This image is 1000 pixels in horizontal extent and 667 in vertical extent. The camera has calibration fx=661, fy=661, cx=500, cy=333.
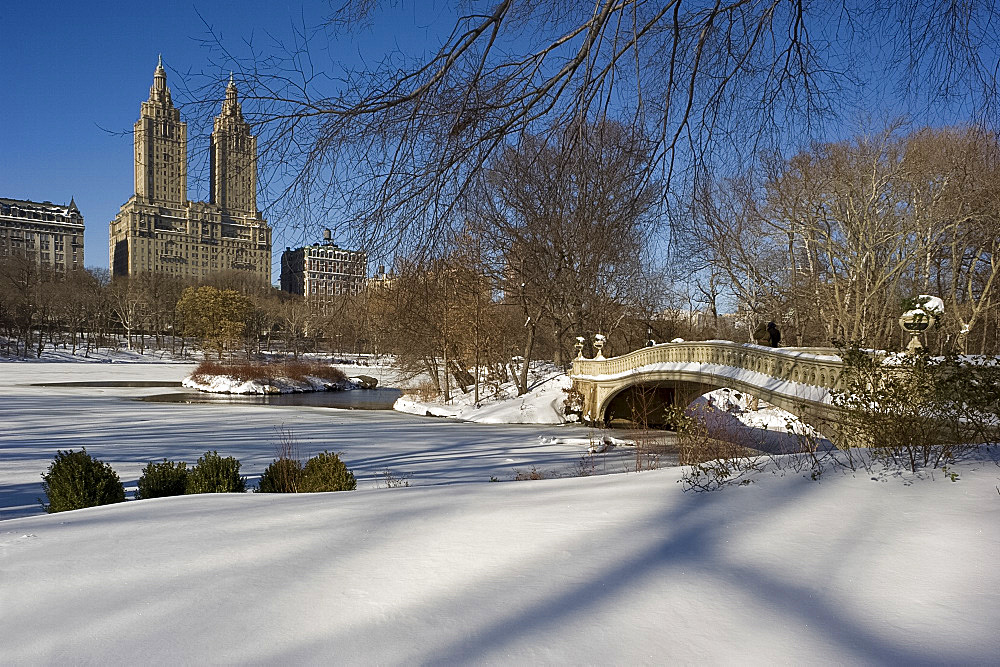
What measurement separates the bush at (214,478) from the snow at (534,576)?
267cm

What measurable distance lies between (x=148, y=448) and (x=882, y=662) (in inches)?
621

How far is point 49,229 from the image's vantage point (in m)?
129

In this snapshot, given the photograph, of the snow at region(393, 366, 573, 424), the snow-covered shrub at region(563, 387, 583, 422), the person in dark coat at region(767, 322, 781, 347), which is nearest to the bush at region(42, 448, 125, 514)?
the person in dark coat at region(767, 322, 781, 347)

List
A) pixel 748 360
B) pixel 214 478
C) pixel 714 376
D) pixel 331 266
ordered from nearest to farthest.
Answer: pixel 331 266, pixel 214 478, pixel 748 360, pixel 714 376

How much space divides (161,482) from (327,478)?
2046mm

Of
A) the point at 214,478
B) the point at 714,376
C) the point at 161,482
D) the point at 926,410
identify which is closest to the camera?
the point at 926,410

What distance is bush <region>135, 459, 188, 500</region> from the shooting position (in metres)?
8.08

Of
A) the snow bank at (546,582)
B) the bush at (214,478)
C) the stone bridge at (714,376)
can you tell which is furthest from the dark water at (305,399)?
the snow bank at (546,582)

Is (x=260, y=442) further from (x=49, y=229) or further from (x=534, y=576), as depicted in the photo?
(x=49, y=229)

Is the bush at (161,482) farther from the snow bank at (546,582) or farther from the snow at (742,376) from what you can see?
the snow at (742,376)

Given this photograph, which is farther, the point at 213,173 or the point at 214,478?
the point at 214,478

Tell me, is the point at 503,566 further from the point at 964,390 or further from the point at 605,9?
the point at 964,390

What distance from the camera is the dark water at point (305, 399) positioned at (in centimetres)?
3222

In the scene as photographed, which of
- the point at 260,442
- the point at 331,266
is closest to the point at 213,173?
the point at 331,266
